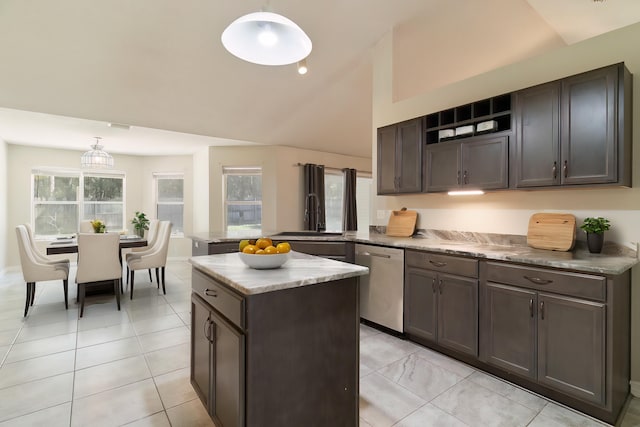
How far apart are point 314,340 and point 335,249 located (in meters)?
1.87

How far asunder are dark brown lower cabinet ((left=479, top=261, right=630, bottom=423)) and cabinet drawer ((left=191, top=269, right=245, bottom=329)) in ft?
6.00

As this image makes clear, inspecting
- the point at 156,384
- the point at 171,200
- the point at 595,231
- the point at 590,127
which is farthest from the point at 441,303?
the point at 171,200

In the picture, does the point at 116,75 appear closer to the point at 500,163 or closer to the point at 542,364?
the point at 500,163

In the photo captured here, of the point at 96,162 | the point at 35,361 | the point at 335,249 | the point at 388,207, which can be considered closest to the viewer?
the point at 35,361

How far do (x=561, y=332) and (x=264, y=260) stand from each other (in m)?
1.88

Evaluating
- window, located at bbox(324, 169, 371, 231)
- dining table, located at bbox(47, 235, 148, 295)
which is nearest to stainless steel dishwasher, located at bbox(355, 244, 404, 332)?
dining table, located at bbox(47, 235, 148, 295)

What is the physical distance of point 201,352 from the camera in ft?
6.08

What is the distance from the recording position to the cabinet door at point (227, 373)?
1.33m

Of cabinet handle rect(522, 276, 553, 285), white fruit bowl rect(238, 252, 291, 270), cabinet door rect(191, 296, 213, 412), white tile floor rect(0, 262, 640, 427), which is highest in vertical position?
white fruit bowl rect(238, 252, 291, 270)

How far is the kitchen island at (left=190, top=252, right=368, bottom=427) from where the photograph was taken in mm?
1322

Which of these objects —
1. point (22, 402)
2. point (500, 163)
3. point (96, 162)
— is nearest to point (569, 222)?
point (500, 163)

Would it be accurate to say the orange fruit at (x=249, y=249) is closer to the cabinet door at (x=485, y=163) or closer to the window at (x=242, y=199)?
the cabinet door at (x=485, y=163)

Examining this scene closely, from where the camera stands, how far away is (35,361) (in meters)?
2.49

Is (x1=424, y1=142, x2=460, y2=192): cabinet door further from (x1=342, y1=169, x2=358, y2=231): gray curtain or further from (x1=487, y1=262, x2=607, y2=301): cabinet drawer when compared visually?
(x1=342, y1=169, x2=358, y2=231): gray curtain
